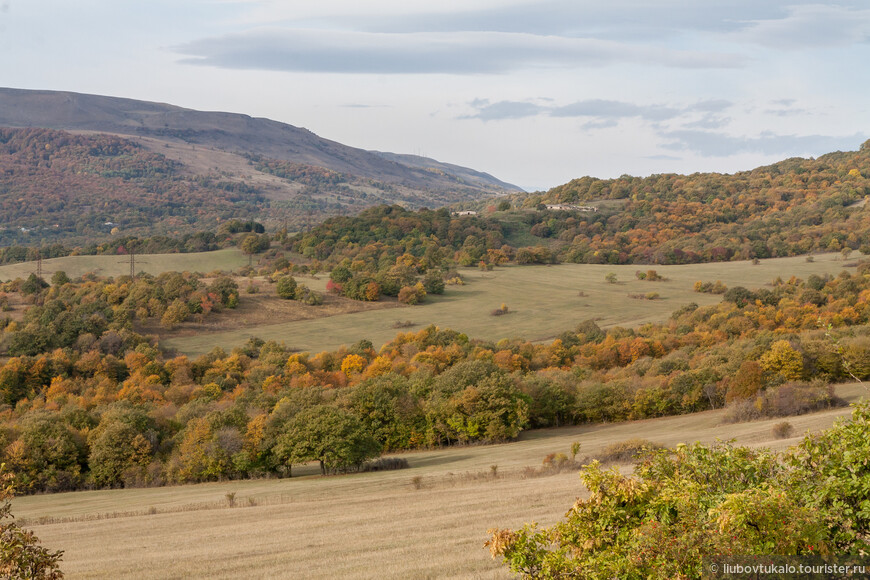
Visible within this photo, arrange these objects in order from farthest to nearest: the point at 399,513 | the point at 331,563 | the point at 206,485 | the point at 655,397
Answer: the point at 655,397
the point at 206,485
the point at 399,513
the point at 331,563

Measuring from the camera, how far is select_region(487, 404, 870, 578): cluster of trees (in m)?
8.68

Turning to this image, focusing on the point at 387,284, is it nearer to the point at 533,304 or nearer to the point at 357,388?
the point at 533,304

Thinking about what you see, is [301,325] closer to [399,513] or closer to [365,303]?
[365,303]

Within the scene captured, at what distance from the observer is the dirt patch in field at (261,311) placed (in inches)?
3804

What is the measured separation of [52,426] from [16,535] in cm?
4198

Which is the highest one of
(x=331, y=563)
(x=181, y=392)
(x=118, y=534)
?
(x=331, y=563)

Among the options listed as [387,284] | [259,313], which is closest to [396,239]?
[387,284]

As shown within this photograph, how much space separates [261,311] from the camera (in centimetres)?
10394

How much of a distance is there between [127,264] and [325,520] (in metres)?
123

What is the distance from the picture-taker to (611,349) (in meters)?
77.1

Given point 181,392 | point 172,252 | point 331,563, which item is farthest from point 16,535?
point 172,252

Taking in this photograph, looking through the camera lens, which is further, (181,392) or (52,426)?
(181,392)

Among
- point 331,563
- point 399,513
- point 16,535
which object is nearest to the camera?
point 16,535

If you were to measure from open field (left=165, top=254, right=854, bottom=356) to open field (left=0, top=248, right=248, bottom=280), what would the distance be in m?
30.6
